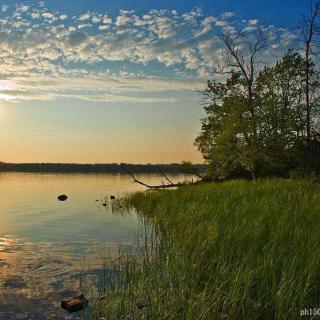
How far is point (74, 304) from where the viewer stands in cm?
702

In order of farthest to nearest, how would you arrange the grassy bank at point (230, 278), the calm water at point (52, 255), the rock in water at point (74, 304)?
the calm water at point (52, 255) → the rock in water at point (74, 304) → the grassy bank at point (230, 278)

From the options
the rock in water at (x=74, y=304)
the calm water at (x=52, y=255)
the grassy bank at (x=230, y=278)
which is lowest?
the calm water at (x=52, y=255)

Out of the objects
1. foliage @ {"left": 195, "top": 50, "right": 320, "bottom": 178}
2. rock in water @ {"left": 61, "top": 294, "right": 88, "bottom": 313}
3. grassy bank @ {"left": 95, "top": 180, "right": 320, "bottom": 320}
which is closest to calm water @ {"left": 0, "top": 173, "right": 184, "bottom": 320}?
rock in water @ {"left": 61, "top": 294, "right": 88, "bottom": 313}

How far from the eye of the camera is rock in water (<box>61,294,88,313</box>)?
7.02 m

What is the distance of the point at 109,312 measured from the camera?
6.18 metres

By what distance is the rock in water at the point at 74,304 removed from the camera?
7016 mm

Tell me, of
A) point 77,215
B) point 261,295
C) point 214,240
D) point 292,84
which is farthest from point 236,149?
point 261,295

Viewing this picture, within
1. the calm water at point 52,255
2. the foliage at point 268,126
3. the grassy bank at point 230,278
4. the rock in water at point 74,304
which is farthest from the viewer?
the foliage at point 268,126

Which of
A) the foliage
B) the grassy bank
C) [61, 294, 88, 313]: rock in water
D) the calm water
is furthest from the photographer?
the foliage

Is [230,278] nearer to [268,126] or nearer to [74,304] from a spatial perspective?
[74,304]

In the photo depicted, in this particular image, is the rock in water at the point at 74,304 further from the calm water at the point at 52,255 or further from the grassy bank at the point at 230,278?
the grassy bank at the point at 230,278

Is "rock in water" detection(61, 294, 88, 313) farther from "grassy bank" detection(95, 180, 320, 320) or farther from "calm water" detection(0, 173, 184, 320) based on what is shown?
"grassy bank" detection(95, 180, 320, 320)

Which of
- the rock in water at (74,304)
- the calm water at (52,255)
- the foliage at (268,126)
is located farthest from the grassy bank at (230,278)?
the foliage at (268,126)

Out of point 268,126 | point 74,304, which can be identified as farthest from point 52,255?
point 268,126
